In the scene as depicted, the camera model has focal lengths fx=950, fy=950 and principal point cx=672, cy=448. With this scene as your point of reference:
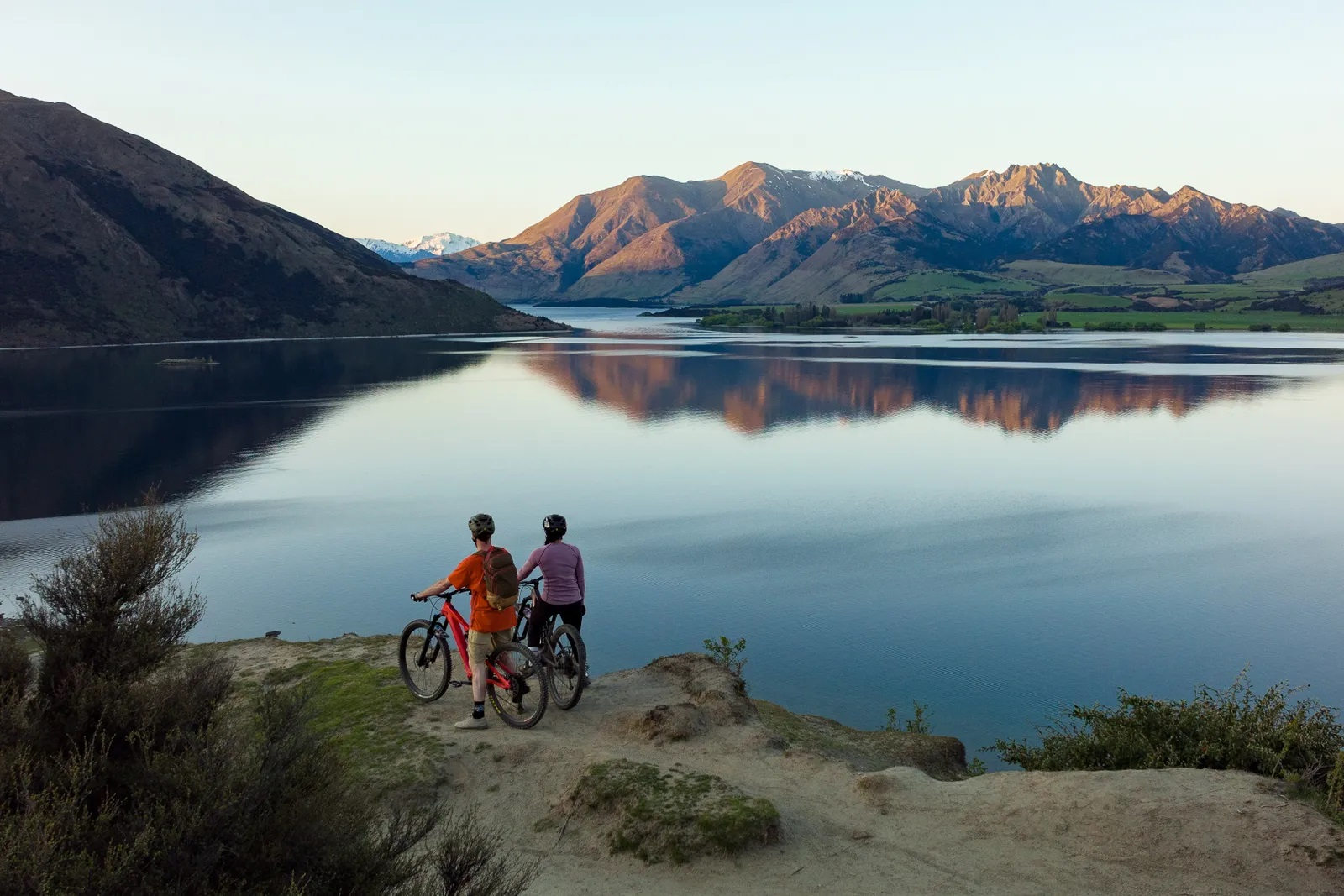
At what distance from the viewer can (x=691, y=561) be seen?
110 feet

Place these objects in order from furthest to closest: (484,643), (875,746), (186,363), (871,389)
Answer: (186,363), (871,389), (875,746), (484,643)

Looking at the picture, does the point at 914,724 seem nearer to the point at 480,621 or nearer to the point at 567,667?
the point at 567,667

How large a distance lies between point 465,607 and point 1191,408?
68.6 meters

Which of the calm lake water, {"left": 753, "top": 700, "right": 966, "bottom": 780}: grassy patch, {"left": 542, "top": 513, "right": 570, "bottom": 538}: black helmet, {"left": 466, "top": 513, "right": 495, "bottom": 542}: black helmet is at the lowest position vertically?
the calm lake water

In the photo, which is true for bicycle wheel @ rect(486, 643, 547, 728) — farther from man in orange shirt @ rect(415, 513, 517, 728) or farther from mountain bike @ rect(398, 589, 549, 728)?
man in orange shirt @ rect(415, 513, 517, 728)

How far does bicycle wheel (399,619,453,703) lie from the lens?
15195 millimetres

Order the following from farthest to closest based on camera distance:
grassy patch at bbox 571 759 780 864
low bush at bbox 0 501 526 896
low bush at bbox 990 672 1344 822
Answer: low bush at bbox 990 672 1344 822, grassy patch at bbox 571 759 780 864, low bush at bbox 0 501 526 896

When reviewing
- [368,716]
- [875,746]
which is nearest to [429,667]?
[368,716]

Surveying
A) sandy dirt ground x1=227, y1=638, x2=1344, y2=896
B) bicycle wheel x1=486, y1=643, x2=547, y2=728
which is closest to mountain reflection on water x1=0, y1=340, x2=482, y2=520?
bicycle wheel x1=486, y1=643, x2=547, y2=728

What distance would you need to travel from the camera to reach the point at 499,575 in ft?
44.3

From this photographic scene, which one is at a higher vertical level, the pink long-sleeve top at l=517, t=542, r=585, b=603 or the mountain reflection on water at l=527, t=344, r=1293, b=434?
the pink long-sleeve top at l=517, t=542, r=585, b=603

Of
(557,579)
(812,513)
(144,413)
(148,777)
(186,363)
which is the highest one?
(148,777)

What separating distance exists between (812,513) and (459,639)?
28.8 metres

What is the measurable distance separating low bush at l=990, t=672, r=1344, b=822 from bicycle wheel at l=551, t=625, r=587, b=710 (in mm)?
7434
